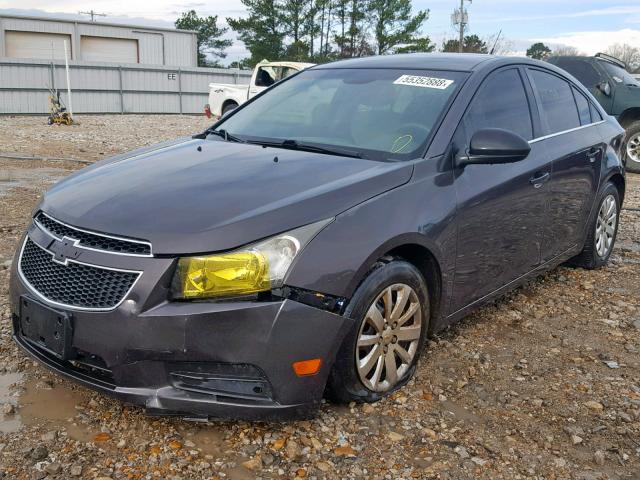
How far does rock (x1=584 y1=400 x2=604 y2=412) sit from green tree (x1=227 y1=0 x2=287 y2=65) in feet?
141

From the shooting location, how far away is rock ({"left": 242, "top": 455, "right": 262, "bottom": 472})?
2.62 m

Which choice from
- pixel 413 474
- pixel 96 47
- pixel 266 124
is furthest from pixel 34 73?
pixel 413 474

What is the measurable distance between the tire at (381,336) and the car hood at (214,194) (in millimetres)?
388

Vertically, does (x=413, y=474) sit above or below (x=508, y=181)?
below

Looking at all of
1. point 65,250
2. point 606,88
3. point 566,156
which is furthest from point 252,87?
point 65,250

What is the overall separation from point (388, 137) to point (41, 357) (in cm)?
202

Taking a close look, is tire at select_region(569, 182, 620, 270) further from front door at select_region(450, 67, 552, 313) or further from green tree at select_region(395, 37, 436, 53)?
green tree at select_region(395, 37, 436, 53)

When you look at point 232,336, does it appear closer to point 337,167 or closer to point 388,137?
point 337,167

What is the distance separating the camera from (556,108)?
184 inches

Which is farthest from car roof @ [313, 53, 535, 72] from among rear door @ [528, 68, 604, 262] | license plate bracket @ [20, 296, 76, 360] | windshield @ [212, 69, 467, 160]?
license plate bracket @ [20, 296, 76, 360]

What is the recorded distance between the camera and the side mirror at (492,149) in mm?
3439

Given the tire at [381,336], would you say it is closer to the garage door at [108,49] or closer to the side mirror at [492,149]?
the side mirror at [492,149]

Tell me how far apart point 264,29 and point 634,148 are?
35.6 metres

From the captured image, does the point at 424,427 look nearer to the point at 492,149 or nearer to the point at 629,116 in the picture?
the point at 492,149
